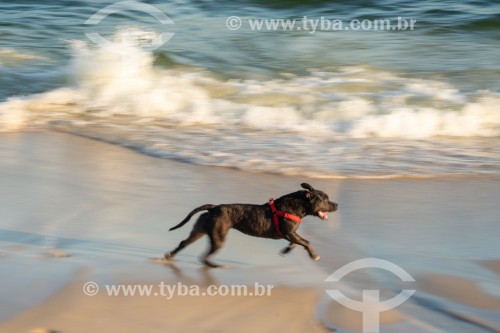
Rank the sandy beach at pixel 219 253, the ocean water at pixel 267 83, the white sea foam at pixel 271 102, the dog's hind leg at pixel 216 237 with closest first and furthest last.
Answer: the sandy beach at pixel 219 253 < the dog's hind leg at pixel 216 237 < the ocean water at pixel 267 83 < the white sea foam at pixel 271 102

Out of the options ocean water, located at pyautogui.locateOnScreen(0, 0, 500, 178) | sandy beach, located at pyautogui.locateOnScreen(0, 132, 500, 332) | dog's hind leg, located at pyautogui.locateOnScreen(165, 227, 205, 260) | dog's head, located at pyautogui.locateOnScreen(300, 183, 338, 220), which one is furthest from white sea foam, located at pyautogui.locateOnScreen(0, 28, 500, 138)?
dog's hind leg, located at pyautogui.locateOnScreen(165, 227, 205, 260)

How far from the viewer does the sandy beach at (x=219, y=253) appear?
13.3 ft

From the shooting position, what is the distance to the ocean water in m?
7.82

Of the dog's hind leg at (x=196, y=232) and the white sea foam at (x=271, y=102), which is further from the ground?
the dog's hind leg at (x=196, y=232)

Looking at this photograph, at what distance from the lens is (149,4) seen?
54.5 ft

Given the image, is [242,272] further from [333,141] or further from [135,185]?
[333,141]

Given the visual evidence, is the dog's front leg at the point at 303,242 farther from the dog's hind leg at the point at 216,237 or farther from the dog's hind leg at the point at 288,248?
the dog's hind leg at the point at 216,237

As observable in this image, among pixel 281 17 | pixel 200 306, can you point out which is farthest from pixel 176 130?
pixel 281 17

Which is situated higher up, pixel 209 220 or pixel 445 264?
pixel 209 220

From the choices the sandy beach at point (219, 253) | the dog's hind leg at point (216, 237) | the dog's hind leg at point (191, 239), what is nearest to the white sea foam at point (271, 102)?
the sandy beach at point (219, 253)

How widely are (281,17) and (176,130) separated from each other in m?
7.51

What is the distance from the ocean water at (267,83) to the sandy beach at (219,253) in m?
0.62

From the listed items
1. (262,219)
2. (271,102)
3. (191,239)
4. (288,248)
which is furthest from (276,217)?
(271,102)

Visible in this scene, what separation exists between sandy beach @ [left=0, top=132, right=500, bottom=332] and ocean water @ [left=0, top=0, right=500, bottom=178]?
624 mm
